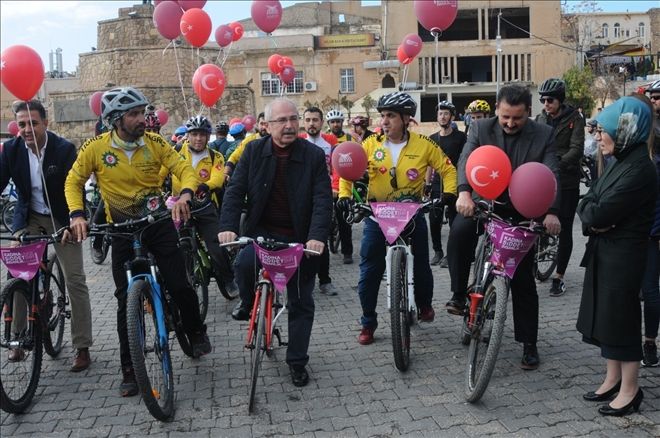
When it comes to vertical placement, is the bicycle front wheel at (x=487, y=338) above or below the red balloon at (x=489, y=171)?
below

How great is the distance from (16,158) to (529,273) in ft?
13.7

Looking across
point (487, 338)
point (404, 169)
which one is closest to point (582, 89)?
point (404, 169)

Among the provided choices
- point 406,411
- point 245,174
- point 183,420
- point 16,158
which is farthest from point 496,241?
point 16,158

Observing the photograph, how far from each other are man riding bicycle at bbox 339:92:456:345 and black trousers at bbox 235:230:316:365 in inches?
35.6

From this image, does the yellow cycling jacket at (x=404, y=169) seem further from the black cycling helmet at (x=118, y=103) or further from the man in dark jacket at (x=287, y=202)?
the black cycling helmet at (x=118, y=103)

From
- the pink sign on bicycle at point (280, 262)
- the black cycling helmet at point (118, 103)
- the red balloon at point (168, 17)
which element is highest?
the red balloon at point (168, 17)

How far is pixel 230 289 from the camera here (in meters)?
7.50

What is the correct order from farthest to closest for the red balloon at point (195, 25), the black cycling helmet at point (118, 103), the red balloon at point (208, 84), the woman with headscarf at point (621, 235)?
the red balloon at point (195, 25) → the red balloon at point (208, 84) → the black cycling helmet at point (118, 103) → the woman with headscarf at point (621, 235)

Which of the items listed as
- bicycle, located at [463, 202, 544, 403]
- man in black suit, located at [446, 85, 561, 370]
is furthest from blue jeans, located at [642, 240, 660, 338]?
bicycle, located at [463, 202, 544, 403]

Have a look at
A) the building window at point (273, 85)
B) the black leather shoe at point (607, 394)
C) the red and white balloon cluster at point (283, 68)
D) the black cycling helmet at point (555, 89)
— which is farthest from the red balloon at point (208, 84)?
the building window at point (273, 85)

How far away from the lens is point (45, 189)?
16.6 ft

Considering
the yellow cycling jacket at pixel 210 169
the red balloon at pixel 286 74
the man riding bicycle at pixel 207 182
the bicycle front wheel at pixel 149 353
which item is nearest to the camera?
the bicycle front wheel at pixel 149 353

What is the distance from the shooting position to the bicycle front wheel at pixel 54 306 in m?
5.33

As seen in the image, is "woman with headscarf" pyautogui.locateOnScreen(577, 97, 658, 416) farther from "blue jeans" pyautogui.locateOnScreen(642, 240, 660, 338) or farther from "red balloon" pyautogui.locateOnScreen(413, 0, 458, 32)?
"red balloon" pyautogui.locateOnScreen(413, 0, 458, 32)
